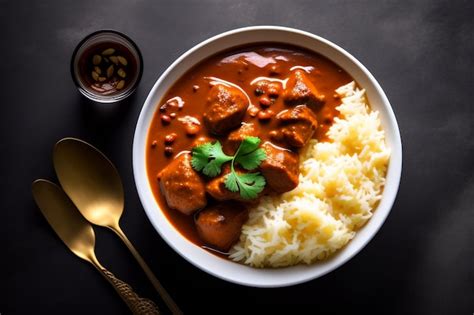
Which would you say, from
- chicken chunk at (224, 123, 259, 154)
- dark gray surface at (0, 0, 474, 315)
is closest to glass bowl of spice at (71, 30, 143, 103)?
dark gray surface at (0, 0, 474, 315)

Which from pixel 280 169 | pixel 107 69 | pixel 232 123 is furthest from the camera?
pixel 107 69

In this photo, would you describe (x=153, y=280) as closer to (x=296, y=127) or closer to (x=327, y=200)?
(x=327, y=200)

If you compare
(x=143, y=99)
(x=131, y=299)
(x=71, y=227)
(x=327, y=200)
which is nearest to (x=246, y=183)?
(x=327, y=200)

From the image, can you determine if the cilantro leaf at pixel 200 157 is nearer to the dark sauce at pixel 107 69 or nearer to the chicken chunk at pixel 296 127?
the chicken chunk at pixel 296 127

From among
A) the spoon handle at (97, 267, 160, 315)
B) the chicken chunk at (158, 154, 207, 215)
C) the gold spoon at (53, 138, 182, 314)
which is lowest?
the spoon handle at (97, 267, 160, 315)

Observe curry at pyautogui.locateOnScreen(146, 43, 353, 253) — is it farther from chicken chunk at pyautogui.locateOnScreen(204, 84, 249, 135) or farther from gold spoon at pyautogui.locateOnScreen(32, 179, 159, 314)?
gold spoon at pyautogui.locateOnScreen(32, 179, 159, 314)

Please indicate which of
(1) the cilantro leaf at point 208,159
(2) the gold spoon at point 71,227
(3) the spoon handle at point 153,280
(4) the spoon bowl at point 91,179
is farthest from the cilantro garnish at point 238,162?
(2) the gold spoon at point 71,227

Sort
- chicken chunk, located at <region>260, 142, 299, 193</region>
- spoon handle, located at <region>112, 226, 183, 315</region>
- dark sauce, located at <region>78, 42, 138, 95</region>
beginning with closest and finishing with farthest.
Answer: chicken chunk, located at <region>260, 142, 299, 193</region>, spoon handle, located at <region>112, 226, 183, 315</region>, dark sauce, located at <region>78, 42, 138, 95</region>
